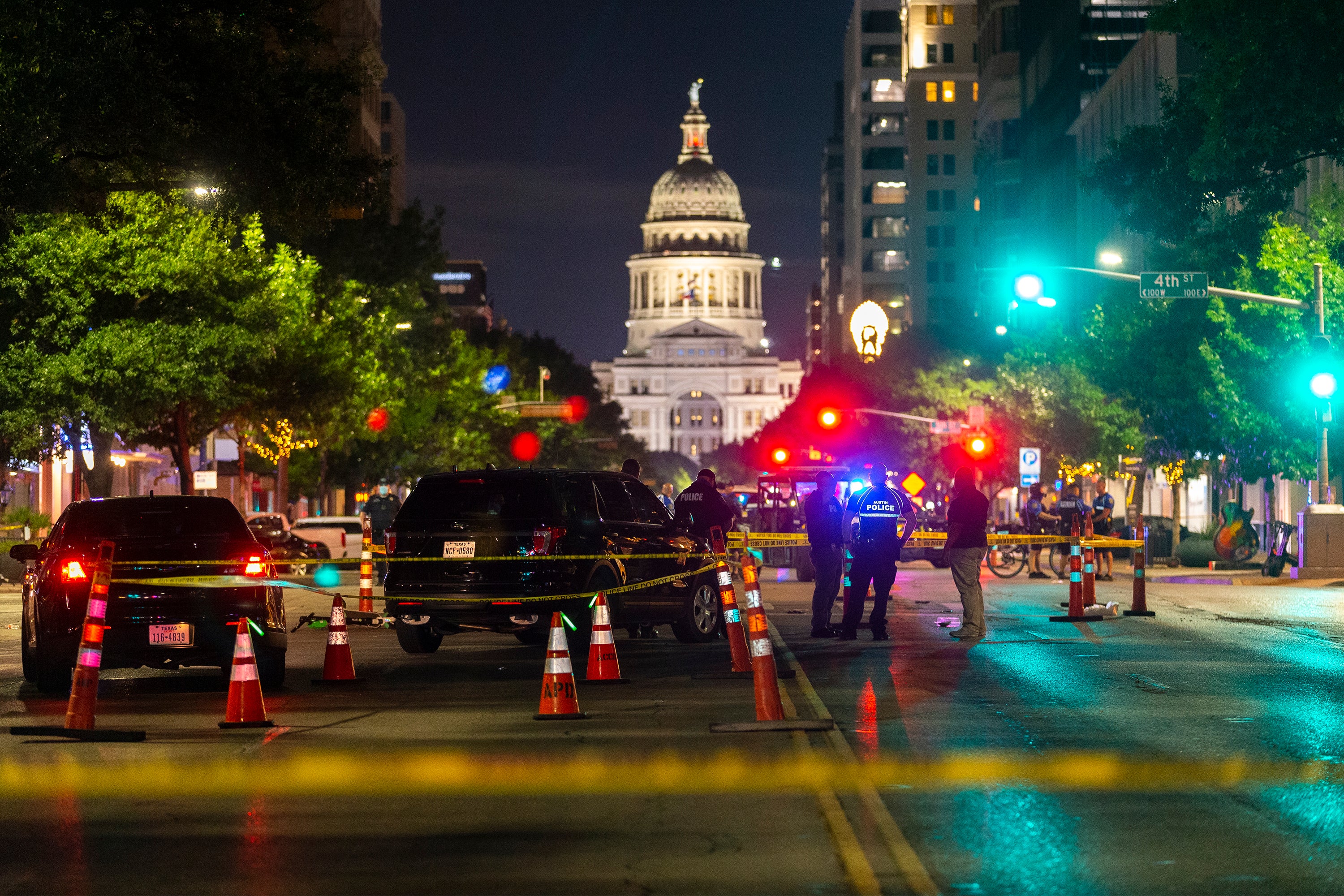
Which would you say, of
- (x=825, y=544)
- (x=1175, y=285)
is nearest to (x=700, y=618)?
(x=825, y=544)

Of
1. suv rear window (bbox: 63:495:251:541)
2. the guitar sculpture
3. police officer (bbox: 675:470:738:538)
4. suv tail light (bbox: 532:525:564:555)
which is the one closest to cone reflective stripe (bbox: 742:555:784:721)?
suv rear window (bbox: 63:495:251:541)

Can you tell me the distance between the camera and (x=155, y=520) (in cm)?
1595

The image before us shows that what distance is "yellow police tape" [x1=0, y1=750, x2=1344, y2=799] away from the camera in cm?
984

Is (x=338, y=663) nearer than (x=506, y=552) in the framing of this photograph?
Yes

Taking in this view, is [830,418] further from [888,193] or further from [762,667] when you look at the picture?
[888,193]

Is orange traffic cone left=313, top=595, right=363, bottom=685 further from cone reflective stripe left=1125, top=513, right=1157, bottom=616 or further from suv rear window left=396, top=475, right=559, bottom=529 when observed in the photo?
cone reflective stripe left=1125, top=513, right=1157, bottom=616

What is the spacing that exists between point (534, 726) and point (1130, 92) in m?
65.3

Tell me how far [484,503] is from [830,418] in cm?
2132

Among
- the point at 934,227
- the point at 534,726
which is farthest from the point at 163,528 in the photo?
the point at 934,227

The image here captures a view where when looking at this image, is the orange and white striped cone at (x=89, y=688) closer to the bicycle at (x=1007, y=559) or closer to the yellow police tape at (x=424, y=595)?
the yellow police tape at (x=424, y=595)

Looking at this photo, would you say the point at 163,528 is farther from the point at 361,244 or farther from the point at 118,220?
the point at 361,244

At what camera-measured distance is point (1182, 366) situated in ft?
147

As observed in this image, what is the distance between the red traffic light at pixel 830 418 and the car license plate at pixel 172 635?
24.5m

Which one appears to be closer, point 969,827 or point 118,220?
point 969,827
